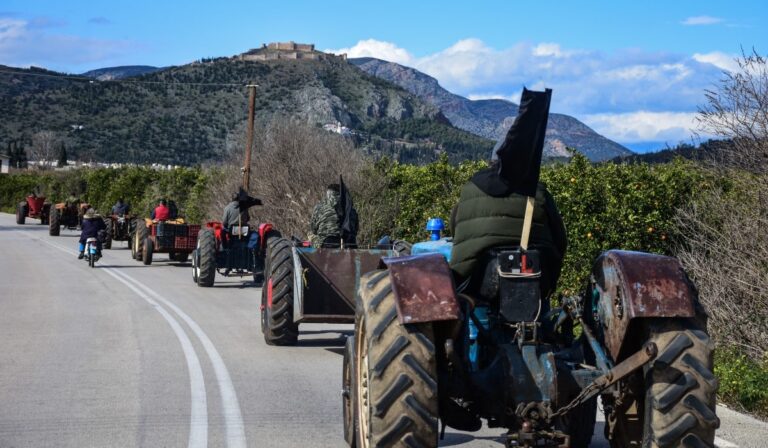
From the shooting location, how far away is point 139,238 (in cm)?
3053

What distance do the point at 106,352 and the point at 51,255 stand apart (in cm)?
2125

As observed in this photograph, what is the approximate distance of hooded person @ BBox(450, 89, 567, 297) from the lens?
600 cm

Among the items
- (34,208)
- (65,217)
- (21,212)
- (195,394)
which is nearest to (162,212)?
(65,217)

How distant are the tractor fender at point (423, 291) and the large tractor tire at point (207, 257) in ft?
53.3

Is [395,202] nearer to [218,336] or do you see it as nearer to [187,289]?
[187,289]

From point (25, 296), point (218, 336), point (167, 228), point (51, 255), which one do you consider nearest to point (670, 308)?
point (218, 336)

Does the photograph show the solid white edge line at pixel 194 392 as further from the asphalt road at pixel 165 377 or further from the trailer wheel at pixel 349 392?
the trailer wheel at pixel 349 392

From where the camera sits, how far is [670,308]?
563 centimetres

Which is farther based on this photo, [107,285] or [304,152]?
[304,152]

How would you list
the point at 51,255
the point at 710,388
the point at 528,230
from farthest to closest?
the point at 51,255 → the point at 528,230 → the point at 710,388

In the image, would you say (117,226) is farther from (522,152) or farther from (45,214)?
(522,152)

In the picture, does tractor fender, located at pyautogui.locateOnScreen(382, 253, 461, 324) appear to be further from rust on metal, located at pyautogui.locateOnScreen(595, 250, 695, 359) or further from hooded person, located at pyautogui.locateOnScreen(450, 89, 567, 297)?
rust on metal, located at pyautogui.locateOnScreen(595, 250, 695, 359)

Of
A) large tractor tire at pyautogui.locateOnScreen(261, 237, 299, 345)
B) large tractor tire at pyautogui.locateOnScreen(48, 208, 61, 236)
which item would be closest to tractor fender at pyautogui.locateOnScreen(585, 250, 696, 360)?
large tractor tire at pyautogui.locateOnScreen(261, 237, 299, 345)

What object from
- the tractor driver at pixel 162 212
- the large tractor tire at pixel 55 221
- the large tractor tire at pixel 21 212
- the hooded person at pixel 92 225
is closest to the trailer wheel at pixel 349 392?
the hooded person at pixel 92 225
